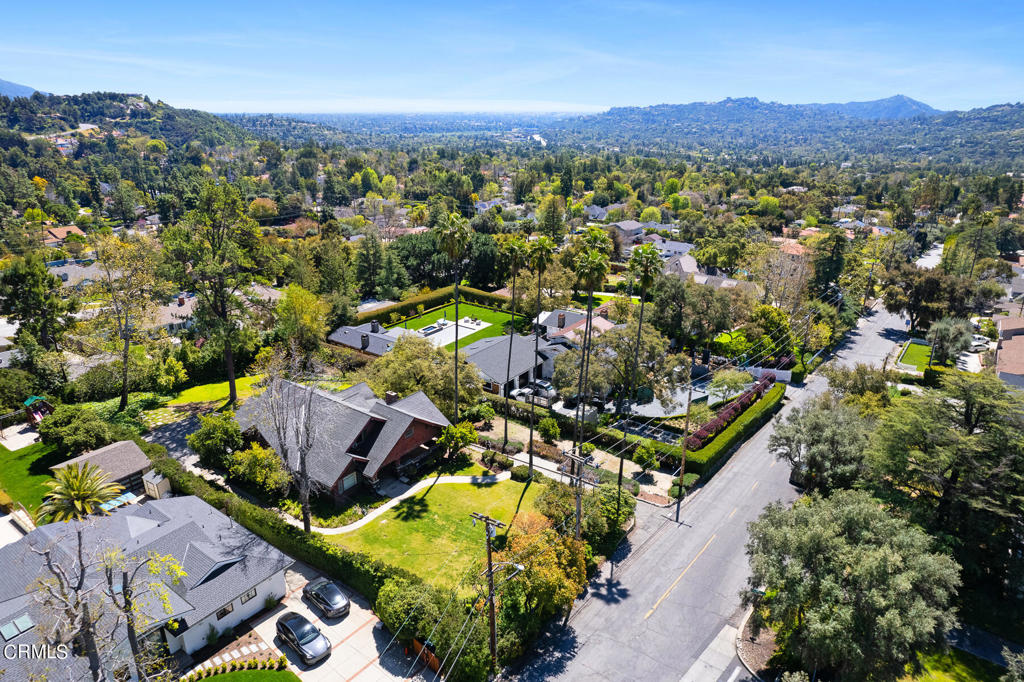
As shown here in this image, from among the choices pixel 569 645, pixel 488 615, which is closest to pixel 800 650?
pixel 569 645

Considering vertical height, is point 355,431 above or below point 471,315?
above

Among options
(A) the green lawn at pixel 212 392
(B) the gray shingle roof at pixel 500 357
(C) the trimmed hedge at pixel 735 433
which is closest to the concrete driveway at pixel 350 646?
(C) the trimmed hedge at pixel 735 433

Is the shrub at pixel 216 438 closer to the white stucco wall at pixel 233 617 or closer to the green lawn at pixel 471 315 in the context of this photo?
the white stucco wall at pixel 233 617

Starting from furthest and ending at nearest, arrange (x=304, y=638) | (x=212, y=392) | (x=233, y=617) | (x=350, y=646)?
1. (x=212, y=392)
2. (x=233, y=617)
3. (x=350, y=646)
4. (x=304, y=638)

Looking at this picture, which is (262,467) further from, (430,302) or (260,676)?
(430,302)

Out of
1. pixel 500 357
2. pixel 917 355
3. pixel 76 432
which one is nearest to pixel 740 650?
pixel 500 357

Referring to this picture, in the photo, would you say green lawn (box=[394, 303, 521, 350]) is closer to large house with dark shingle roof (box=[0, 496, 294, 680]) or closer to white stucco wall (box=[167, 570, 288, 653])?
large house with dark shingle roof (box=[0, 496, 294, 680])
